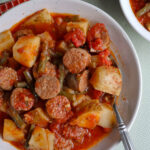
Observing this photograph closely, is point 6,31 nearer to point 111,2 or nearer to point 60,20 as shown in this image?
point 60,20

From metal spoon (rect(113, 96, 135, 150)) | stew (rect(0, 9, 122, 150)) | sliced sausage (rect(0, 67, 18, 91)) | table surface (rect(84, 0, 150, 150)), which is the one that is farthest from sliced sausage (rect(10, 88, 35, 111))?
table surface (rect(84, 0, 150, 150))

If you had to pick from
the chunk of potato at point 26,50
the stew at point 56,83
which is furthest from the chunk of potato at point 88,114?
the chunk of potato at point 26,50

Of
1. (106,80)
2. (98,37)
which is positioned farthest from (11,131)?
(98,37)

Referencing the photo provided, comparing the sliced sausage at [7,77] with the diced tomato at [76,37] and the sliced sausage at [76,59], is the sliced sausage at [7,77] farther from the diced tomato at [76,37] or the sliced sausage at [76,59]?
the diced tomato at [76,37]

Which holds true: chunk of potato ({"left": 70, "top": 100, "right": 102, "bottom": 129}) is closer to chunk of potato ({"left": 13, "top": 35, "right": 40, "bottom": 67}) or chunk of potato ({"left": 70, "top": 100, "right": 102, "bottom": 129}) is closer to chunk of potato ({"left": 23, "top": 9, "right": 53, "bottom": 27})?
chunk of potato ({"left": 13, "top": 35, "right": 40, "bottom": 67})

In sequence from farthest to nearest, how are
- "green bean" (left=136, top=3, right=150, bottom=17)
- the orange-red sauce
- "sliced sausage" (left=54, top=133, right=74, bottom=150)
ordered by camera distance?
"green bean" (left=136, top=3, right=150, bottom=17)
the orange-red sauce
"sliced sausage" (left=54, top=133, right=74, bottom=150)

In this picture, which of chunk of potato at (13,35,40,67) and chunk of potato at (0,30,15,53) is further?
chunk of potato at (0,30,15,53)

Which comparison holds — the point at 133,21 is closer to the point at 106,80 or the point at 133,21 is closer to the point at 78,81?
the point at 106,80
